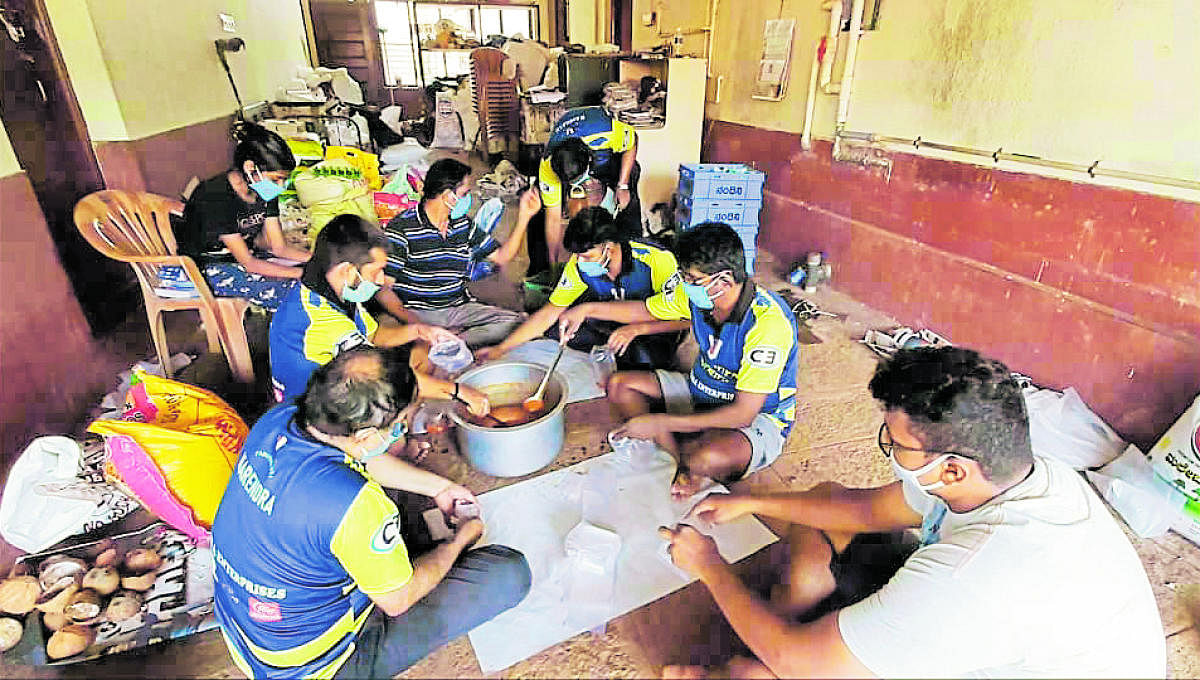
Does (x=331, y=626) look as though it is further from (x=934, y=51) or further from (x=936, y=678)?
(x=934, y=51)

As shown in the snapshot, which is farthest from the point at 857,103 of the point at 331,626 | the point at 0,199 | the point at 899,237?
the point at 0,199

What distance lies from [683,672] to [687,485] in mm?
554

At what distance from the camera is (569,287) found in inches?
88.5

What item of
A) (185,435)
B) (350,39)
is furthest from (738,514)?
(350,39)

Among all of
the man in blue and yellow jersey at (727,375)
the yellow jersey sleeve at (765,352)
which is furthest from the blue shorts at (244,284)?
the yellow jersey sleeve at (765,352)

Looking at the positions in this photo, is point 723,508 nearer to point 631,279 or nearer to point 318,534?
point 318,534

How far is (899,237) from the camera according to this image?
2.91 metres

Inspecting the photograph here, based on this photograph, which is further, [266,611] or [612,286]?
[612,286]

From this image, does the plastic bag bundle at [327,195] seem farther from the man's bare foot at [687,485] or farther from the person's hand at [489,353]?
the man's bare foot at [687,485]

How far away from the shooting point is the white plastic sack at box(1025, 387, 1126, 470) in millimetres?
1975

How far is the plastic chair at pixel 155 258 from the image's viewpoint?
2.08m

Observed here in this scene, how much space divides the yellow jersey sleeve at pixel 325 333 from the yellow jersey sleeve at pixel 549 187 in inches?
60.2

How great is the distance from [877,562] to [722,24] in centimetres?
417

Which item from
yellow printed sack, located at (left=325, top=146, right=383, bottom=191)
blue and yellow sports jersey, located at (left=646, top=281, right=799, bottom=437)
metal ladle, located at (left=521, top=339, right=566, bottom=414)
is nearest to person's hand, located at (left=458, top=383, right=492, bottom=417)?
metal ladle, located at (left=521, top=339, right=566, bottom=414)
